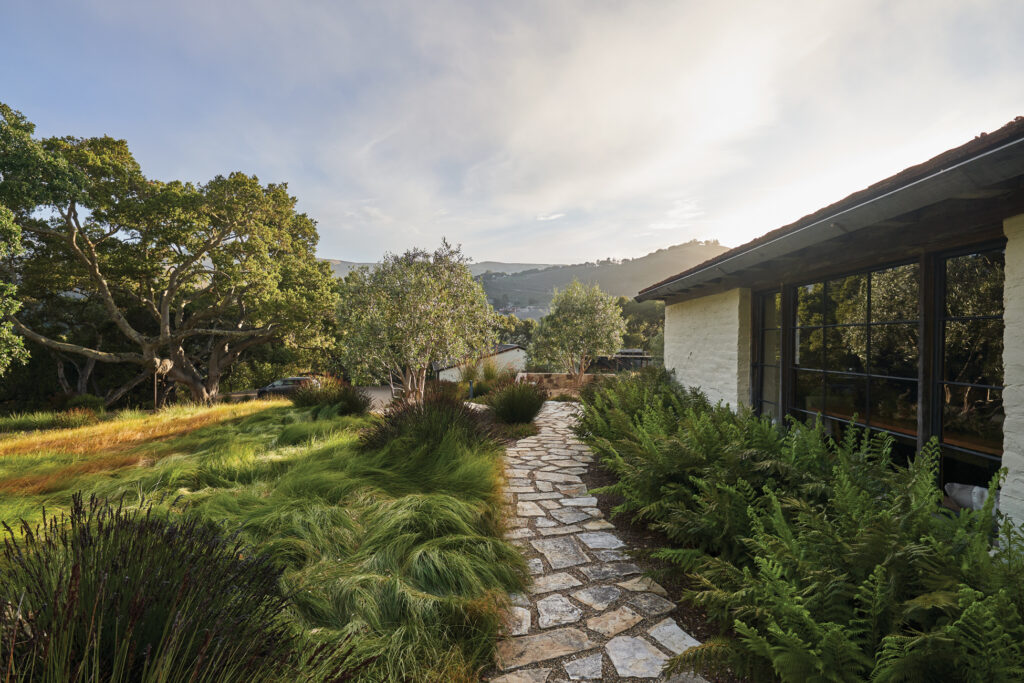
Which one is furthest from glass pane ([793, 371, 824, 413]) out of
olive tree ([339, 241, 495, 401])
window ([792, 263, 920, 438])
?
olive tree ([339, 241, 495, 401])

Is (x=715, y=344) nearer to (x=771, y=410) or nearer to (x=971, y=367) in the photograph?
(x=771, y=410)

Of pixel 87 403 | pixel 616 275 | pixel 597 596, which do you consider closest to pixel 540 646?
pixel 597 596

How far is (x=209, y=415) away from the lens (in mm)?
9500

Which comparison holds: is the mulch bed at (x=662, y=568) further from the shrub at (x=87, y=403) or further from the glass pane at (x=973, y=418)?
the shrub at (x=87, y=403)

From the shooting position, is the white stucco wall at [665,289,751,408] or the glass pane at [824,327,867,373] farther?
the white stucco wall at [665,289,751,408]

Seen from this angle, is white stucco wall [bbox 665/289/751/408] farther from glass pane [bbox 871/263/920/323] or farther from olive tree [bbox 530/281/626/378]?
olive tree [bbox 530/281/626/378]

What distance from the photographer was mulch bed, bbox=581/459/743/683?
193cm

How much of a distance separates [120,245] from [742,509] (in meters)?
17.5

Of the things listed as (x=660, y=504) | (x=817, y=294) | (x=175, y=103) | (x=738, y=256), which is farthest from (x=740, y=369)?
(x=175, y=103)

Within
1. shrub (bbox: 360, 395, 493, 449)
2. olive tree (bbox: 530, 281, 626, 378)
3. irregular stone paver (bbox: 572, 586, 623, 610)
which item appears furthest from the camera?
olive tree (bbox: 530, 281, 626, 378)

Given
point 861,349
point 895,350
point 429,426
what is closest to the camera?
point 895,350

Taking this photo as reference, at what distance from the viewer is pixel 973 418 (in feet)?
8.74

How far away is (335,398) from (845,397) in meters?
9.01

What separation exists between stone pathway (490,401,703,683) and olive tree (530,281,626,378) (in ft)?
43.3
